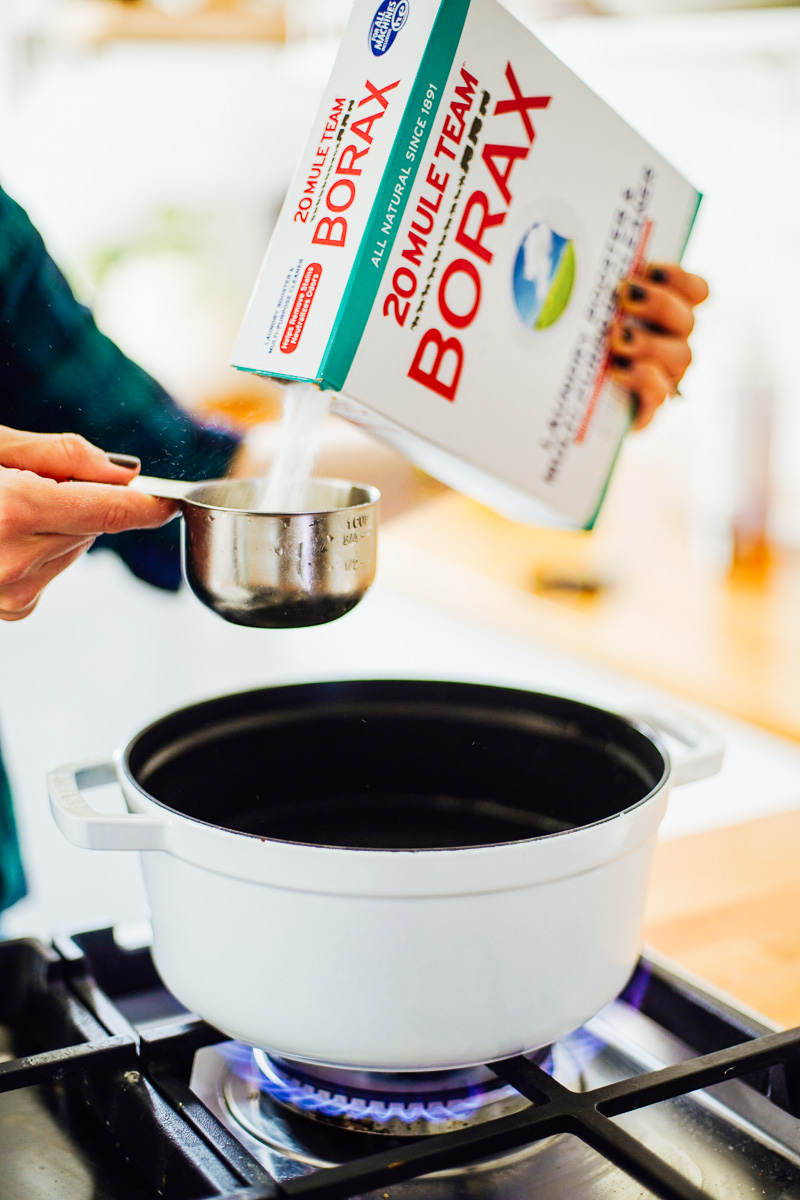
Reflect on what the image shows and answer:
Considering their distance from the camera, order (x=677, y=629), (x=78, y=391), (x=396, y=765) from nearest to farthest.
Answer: (x=396, y=765)
(x=78, y=391)
(x=677, y=629)

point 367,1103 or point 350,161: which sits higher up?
point 350,161

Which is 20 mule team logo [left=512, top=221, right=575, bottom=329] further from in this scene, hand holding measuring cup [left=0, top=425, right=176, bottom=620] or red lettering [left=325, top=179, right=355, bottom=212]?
hand holding measuring cup [left=0, top=425, right=176, bottom=620]

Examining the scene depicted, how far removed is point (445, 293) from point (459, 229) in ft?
0.10

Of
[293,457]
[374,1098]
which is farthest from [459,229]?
[374,1098]

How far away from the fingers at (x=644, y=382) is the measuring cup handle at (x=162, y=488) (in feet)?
0.95

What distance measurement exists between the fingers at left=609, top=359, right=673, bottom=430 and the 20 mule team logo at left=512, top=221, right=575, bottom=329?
0.27 feet

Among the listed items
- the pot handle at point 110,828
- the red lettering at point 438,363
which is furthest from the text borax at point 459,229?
the pot handle at point 110,828

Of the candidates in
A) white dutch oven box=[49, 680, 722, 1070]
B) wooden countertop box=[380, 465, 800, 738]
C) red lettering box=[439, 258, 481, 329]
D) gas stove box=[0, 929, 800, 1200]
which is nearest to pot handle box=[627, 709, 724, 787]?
white dutch oven box=[49, 680, 722, 1070]

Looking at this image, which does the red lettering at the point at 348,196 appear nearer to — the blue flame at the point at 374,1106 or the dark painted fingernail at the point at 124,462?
the dark painted fingernail at the point at 124,462

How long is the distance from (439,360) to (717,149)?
1.41m

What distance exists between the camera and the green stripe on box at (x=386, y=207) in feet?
1.63

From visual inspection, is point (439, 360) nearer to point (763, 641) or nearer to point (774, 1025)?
point (774, 1025)

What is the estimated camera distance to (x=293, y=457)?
57 cm

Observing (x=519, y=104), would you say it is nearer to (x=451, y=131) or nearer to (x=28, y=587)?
(x=451, y=131)
